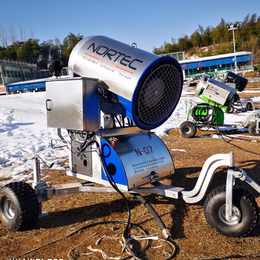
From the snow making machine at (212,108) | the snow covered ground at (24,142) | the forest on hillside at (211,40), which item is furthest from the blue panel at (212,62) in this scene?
the snow making machine at (212,108)

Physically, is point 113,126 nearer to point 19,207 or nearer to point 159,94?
point 159,94

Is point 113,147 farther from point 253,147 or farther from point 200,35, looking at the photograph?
point 200,35

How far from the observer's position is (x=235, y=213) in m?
2.56

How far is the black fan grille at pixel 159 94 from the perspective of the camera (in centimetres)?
294

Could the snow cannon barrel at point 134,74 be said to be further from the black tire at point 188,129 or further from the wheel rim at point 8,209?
the black tire at point 188,129

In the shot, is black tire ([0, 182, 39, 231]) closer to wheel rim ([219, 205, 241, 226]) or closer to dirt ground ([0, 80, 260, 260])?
dirt ground ([0, 80, 260, 260])

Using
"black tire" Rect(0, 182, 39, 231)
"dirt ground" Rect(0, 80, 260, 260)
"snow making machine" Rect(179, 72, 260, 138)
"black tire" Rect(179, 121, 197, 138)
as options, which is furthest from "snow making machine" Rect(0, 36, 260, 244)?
"snow making machine" Rect(179, 72, 260, 138)

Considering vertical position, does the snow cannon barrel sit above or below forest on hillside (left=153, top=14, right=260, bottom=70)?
below

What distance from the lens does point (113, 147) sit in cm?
304

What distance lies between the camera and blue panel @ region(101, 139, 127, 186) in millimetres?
2984

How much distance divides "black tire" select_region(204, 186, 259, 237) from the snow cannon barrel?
1.17m

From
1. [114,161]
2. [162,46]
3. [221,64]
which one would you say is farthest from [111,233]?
[162,46]

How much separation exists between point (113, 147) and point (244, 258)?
172 centimetres

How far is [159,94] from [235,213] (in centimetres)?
155
